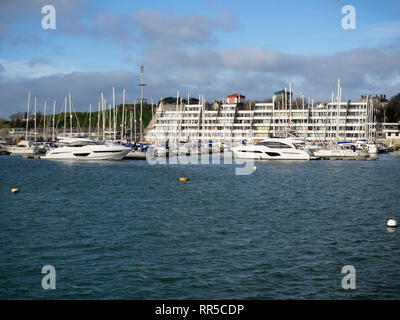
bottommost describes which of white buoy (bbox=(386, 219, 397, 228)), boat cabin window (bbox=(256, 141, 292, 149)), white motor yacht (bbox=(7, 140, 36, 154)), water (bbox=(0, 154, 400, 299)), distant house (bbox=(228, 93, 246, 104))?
water (bbox=(0, 154, 400, 299))

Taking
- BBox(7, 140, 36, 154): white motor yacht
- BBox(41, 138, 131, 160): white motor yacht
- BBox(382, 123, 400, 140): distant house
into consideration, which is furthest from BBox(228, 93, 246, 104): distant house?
BBox(41, 138, 131, 160): white motor yacht

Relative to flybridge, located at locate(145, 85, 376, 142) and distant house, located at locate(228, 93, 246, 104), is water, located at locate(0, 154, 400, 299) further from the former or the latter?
distant house, located at locate(228, 93, 246, 104)

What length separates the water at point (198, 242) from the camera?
54.0 ft

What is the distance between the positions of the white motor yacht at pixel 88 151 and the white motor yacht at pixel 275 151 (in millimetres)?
21998

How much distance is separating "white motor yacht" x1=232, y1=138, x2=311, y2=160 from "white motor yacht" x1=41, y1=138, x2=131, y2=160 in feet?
72.2

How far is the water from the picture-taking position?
16.5 metres

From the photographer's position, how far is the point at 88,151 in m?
74.6

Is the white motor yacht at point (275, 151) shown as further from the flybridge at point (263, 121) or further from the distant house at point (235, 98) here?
the distant house at point (235, 98)

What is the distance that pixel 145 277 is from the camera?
17.4 m

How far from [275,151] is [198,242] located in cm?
5934

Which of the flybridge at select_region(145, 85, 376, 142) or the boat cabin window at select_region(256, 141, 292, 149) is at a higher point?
the flybridge at select_region(145, 85, 376, 142)

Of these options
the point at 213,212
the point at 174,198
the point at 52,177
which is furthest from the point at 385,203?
the point at 52,177

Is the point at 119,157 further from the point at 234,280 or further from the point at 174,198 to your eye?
the point at 234,280
